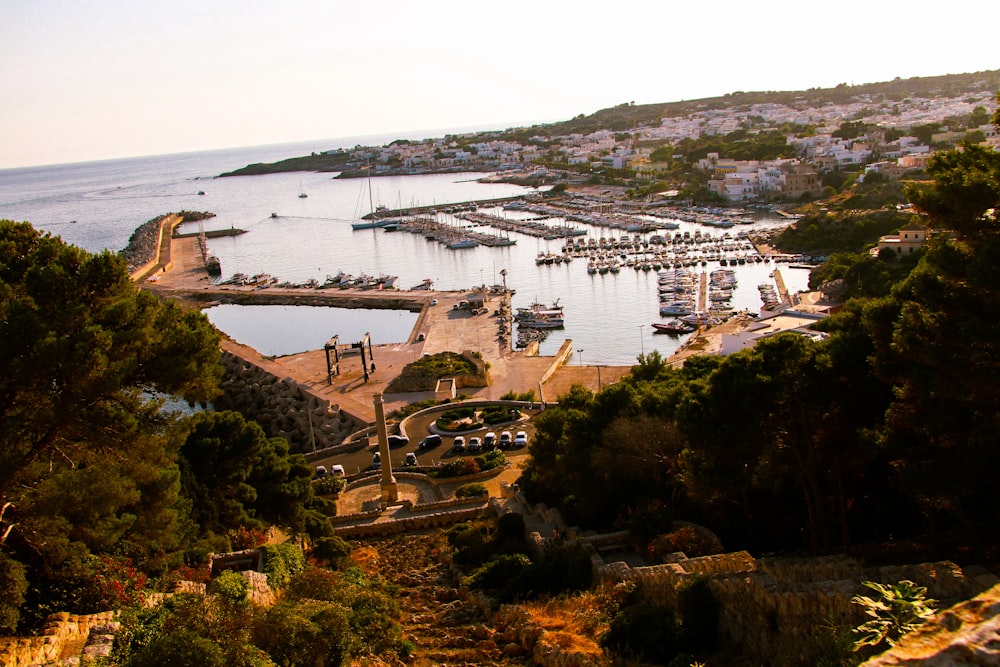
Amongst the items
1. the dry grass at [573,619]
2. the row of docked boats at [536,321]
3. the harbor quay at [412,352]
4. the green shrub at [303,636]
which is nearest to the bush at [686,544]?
the dry grass at [573,619]

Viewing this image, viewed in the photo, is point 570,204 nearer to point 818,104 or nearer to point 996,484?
point 996,484

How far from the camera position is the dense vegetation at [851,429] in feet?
22.0

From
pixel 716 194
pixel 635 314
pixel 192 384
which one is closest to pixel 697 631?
pixel 192 384

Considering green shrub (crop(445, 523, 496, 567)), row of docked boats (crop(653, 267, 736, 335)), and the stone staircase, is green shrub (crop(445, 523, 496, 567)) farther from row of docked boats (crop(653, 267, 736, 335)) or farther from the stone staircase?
row of docked boats (crop(653, 267, 736, 335))

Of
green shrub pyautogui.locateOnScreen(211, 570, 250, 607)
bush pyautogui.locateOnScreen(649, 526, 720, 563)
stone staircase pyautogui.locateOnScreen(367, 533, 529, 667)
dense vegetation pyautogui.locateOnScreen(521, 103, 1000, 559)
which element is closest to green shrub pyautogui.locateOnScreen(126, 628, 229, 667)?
green shrub pyautogui.locateOnScreen(211, 570, 250, 607)

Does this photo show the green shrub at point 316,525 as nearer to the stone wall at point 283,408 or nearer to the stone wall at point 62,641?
the stone wall at point 62,641

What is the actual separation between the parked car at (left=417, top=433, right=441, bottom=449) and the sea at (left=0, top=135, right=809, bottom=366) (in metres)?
8.28

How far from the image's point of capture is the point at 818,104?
127188 millimetres

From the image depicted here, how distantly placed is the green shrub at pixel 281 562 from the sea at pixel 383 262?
39.4 ft

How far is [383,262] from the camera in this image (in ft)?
170

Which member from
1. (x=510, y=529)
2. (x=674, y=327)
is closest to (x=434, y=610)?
(x=510, y=529)

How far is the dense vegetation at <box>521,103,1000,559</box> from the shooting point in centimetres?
671

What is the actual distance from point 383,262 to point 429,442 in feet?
116

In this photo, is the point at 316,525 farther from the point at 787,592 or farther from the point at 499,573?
the point at 787,592
